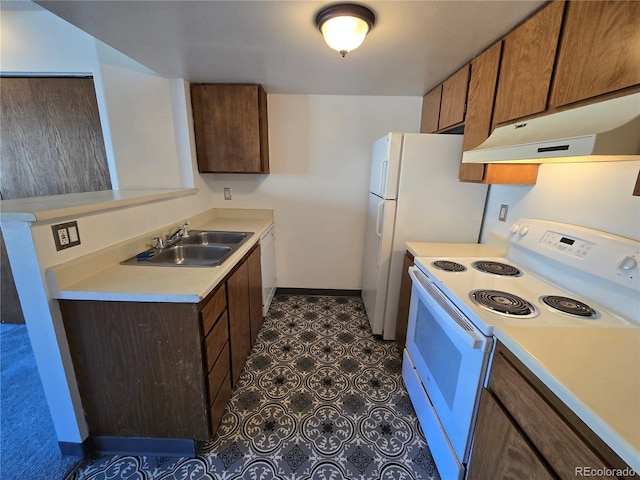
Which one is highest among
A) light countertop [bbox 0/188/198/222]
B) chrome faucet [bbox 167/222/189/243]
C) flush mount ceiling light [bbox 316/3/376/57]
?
flush mount ceiling light [bbox 316/3/376/57]

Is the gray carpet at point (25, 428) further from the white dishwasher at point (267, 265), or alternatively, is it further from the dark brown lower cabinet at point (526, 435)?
the dark brown lower cabinet at point (526, 435)

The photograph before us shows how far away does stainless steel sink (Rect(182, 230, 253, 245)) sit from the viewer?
2.25 meters

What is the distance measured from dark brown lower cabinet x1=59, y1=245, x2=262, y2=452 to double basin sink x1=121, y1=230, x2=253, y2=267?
35 cm

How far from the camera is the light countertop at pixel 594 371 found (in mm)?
600

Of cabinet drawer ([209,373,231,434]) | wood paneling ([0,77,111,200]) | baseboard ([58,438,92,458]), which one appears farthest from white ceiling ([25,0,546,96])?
baseboard ([58,438,92,458])

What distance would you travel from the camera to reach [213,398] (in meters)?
1.42

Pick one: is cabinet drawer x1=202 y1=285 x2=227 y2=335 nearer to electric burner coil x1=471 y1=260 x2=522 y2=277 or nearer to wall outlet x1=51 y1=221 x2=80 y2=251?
wall outlet x1=51 y1=221 x2=80 y2=251

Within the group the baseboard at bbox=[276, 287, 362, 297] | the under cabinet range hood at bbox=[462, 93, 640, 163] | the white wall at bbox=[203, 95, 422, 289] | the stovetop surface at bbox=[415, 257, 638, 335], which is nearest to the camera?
the under cabinet range hood at bbox=[462, 93, 640, 163]

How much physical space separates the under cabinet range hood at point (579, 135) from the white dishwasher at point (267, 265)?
6.15ft

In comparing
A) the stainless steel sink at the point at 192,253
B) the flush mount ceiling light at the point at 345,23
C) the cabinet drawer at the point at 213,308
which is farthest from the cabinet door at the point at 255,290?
the flush mount ceiling light at the point at 345,23

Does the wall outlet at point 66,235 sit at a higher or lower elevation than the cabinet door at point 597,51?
lower

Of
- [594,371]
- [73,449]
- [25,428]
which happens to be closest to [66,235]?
[73,449]

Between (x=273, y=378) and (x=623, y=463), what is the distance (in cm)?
177

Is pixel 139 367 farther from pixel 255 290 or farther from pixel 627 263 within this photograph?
pixel 627 263
